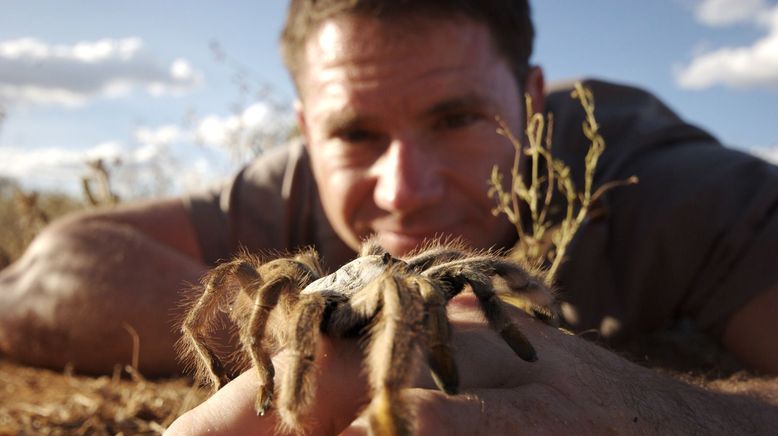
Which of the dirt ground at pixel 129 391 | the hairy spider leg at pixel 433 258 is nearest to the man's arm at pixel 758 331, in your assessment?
the dirt ground at pixel 129 391

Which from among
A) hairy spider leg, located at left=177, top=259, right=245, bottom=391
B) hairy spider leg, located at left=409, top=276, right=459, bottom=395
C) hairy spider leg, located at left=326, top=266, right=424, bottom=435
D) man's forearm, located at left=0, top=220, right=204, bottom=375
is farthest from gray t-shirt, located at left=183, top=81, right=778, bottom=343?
hairy spider leg, located at left=409, top=276, right=459, bottom=395

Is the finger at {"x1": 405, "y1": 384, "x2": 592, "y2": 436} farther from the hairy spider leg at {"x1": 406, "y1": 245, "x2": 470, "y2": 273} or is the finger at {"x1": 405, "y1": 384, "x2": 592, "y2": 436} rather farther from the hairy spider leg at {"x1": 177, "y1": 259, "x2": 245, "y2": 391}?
the hairy spider leg at {"x1": 177, "y1": 259, "x2": 245, "y2": 391}

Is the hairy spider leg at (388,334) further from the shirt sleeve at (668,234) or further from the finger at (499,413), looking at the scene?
the shirt sleeve at (668,234)

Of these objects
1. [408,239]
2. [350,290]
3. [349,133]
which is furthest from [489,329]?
[349,133]

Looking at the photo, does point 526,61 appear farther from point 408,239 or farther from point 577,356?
point 577,356

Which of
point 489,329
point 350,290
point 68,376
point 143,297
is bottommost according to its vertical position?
point 68,376
